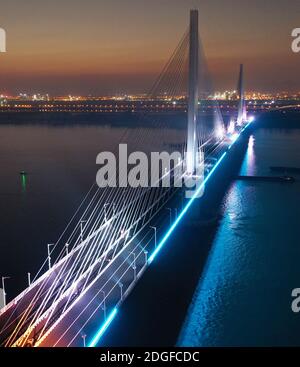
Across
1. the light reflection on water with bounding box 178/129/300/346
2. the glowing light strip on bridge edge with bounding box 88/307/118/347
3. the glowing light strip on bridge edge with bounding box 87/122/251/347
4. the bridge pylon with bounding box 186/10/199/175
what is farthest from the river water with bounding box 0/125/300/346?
the bridge pylon with bounding box 186/10/199/175

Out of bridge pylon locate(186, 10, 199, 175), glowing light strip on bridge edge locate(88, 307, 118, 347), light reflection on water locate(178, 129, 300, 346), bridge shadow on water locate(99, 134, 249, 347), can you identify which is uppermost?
bridge pylon locate(186, 10, 199, 175)

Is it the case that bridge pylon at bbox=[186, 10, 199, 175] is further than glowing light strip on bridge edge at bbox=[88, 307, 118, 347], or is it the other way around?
bridge pylon at bbox=[186, 10, 199, 175]

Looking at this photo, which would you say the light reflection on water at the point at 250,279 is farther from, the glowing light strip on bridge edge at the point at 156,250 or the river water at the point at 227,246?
the glowing light strip on bridge edge at the point at 156,250

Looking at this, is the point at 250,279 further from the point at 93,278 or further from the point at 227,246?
the point at 93,278

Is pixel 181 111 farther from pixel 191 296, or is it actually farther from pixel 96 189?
pixel 191 296

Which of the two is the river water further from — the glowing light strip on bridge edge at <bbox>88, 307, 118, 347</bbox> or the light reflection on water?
the glowing light strip on bridge edge at <bbox>88, 307, 118, 347</bbox>
